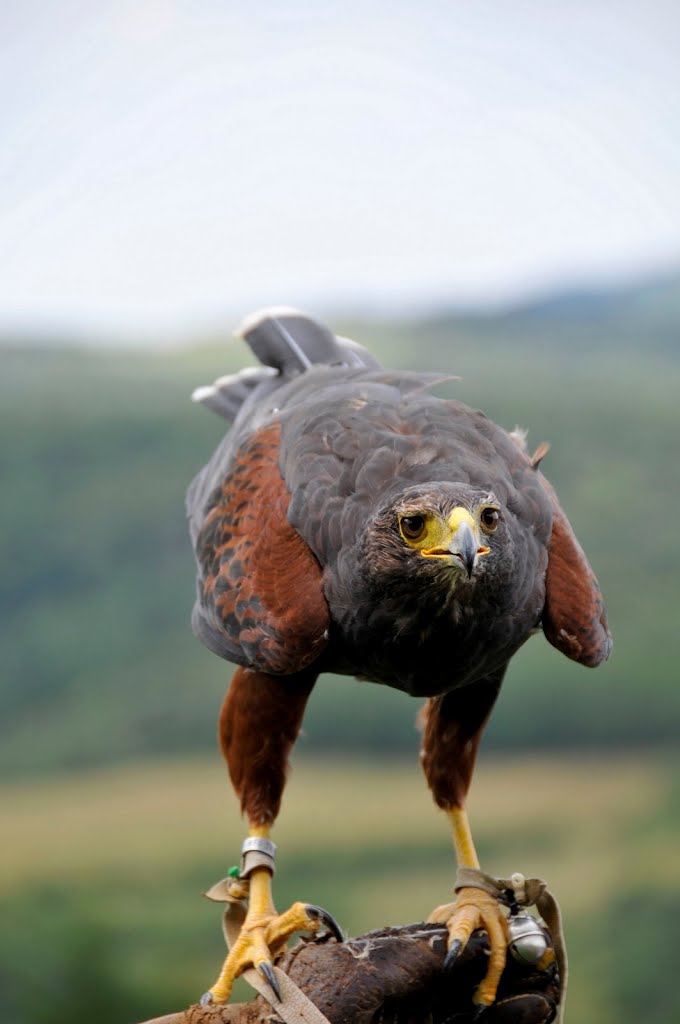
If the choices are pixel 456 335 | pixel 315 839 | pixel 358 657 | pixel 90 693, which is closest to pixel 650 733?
pixel 315 839

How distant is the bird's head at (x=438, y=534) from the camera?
2916 mm

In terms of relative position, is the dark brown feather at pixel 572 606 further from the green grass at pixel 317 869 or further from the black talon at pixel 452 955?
the green grass at pixel 317 869

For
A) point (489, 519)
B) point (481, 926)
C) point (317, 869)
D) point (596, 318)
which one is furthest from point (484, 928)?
point (596, 318)

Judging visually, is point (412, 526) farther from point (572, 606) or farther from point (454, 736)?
point (454, 736)

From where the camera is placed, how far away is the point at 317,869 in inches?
337

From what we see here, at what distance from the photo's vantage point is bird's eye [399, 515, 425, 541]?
9.78 ft

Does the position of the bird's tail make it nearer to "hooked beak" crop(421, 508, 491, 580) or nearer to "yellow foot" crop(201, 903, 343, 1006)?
"hooked beak" crop(421, 508, 491, 580)

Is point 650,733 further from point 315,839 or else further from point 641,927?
point 315,839

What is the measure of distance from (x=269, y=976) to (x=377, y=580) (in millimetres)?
1162

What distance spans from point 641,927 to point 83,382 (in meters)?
6.97

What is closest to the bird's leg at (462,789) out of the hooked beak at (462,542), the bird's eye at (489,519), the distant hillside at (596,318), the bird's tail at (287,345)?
the bird's eye at (489,519)

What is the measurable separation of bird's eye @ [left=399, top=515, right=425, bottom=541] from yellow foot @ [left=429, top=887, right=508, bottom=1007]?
50.6 inches

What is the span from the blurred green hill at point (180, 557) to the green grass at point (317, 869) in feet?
1.00

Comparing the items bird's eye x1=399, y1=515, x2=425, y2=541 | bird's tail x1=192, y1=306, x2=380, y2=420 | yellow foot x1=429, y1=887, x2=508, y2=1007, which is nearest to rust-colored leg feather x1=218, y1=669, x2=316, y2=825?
yellow foot x1=429, y1=887, x2=508, y2=1007
